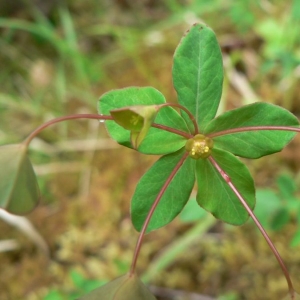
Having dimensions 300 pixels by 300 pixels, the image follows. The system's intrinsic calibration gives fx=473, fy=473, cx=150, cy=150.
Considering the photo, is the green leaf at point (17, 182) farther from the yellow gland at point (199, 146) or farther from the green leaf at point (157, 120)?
the yellow gland at point (199, 146)

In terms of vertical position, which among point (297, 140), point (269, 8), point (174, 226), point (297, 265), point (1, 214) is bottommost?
point (297, 265)

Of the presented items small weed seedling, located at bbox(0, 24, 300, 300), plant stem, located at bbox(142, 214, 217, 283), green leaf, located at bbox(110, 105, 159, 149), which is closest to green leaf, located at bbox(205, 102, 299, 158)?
small weed seedling, located at bbox(0, 24, 300, 300)

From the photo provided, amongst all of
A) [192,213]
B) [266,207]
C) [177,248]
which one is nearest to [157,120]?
[192,213]

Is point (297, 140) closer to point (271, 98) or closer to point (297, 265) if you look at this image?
point (271, 98)

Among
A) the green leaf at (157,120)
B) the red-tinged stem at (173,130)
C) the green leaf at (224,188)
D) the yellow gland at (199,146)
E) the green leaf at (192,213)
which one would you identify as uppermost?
the green leaf at (192,213)

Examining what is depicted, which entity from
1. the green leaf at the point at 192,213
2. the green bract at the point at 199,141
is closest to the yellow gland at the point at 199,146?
the green bract at the point at 199,141

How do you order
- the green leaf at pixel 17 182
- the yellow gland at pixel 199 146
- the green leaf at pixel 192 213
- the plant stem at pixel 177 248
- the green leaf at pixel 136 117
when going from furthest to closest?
the plant stem at pixel 177 248 → the green leaf at pixel 192 213 → the yellow gland at pixel 199 146 → the green leaf at pixel 17 182 → the green leaf at pixel 136 117

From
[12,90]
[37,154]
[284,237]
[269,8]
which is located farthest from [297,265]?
[12,90]
